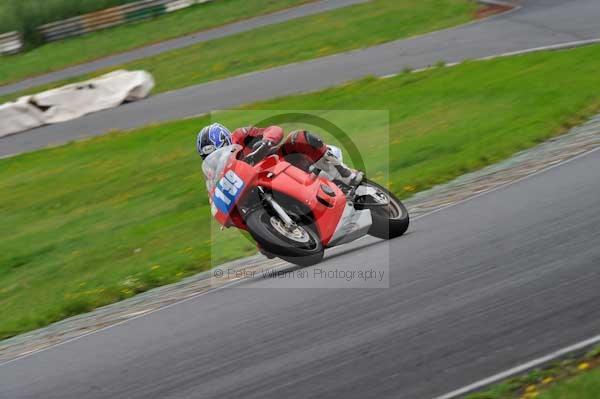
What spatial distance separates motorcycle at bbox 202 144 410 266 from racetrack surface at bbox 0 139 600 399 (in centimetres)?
29

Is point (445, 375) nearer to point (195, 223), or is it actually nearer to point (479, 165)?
point (479, 165)

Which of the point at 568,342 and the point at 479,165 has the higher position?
the point at 568,342

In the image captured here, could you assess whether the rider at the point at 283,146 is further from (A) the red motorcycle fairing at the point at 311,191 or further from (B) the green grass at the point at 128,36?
(B) the green grass at the point at 128,36

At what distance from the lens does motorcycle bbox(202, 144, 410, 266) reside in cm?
802

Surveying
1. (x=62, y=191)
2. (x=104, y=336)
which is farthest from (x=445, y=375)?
(x=62, y=191)

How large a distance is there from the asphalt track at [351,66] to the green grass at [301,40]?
3.61 feet

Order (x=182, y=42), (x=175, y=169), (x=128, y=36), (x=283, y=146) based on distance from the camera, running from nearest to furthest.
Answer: (x=283, y=146) → (x=175, y=169) → (x=182, y=42) → (x=128, y=36)

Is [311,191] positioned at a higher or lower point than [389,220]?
higher

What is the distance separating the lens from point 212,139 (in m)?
A: 8.45

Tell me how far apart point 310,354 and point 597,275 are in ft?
6.84

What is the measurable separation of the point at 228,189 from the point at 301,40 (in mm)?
16349

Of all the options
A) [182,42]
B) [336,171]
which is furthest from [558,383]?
[182,42]

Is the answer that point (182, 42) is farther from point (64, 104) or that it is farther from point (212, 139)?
point (212, 139)

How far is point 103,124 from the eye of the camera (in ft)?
66.9
